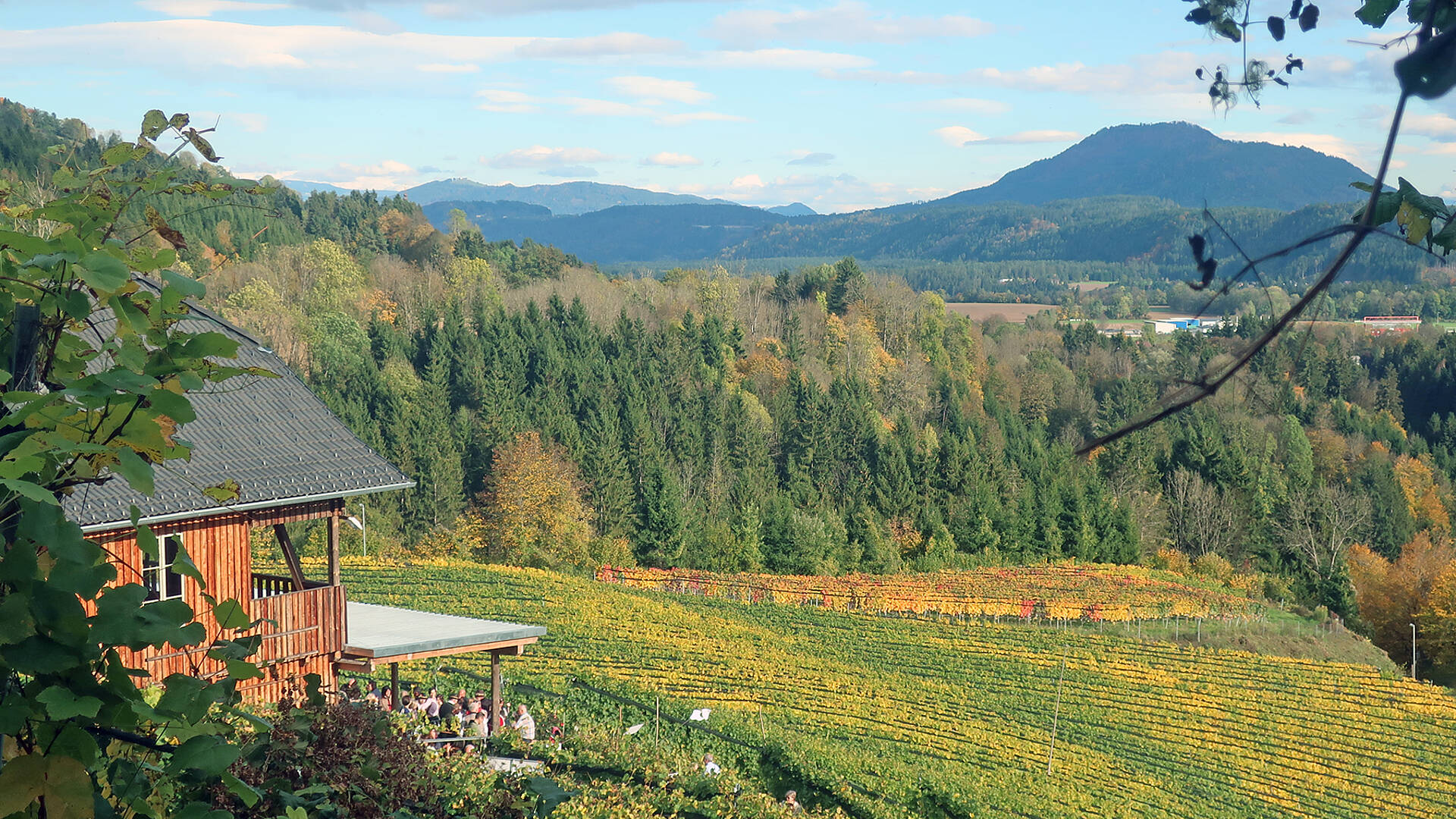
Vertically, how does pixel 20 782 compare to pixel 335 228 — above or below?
below

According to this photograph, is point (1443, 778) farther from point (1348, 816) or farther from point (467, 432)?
point (467, 432)

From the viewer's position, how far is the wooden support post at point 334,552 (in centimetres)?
1234

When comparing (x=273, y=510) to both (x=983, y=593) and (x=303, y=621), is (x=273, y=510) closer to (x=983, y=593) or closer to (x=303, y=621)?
(x=303, y=621)

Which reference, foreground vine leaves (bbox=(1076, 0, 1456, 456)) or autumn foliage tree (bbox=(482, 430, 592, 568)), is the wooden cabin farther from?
autumn foliage tree (bbox=(482, 430, 592, 568))

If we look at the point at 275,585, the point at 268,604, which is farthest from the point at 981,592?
the point at 268,604

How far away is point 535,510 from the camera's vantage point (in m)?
50.9

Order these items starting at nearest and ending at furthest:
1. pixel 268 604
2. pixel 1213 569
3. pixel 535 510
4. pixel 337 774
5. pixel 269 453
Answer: pixel 337 774
pixel 268 604
pixel 269 453
pixel 535 510
pixel 1213 569

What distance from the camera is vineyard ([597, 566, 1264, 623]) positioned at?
1613 inches

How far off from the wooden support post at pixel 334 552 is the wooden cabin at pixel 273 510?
0.06ft

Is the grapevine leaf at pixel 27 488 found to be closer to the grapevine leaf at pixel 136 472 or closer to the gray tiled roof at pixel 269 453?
the grapevine leaf at pixel 136 472

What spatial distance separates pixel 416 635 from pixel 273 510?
8.88 feet

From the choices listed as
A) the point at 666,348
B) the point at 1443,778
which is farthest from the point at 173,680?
the point at 666,348

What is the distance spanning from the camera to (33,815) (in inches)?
65.4

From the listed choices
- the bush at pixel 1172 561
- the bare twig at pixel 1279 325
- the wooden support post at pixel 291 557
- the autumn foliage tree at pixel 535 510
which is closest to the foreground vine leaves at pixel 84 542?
the bare twig at pixel 1279 325
